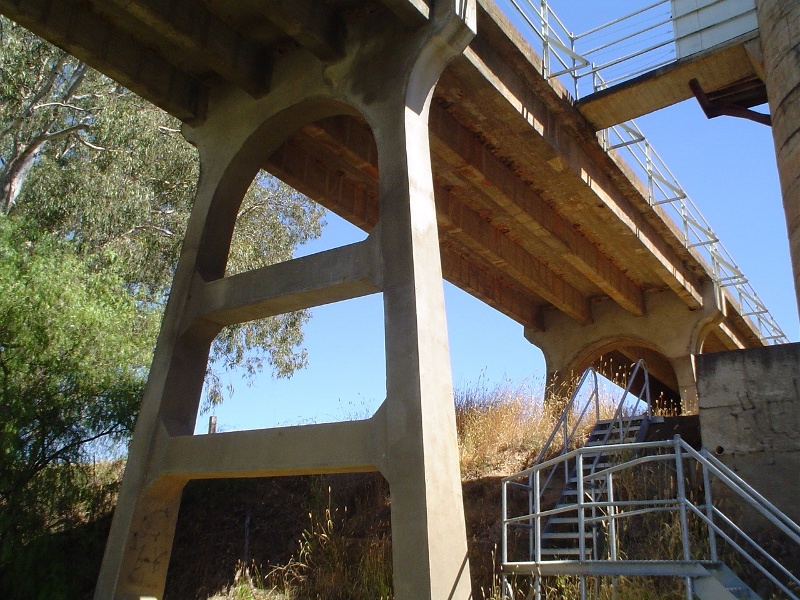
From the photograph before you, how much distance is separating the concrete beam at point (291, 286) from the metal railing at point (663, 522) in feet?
8.99

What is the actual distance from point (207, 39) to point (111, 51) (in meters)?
1.31

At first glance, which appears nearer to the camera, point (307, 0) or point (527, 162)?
point (307, 0)

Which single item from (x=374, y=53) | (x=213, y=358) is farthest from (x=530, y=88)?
(x=213, y=358)

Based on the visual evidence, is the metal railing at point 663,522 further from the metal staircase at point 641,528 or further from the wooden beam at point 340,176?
the wooden beam at point 340,176

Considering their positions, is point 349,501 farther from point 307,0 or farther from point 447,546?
point 307,0

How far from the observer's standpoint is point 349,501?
12.0 metres

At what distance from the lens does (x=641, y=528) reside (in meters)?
8.48

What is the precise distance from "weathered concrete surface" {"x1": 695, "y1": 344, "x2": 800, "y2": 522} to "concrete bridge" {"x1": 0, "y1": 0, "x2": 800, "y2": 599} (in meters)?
2.23

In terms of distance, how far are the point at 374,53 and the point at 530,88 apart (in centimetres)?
302

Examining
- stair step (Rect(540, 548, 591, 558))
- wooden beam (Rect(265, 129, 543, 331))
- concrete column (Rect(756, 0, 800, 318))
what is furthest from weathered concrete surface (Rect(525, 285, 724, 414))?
concrete column (Rect(756, 0, 800, 318))

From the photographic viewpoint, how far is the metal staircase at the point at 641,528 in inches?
224

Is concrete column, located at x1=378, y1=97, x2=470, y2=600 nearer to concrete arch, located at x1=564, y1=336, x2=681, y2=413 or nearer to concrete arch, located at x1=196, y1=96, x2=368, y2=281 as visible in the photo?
concrete arch, located at x1=196, y1=96, x2=368, y2=281

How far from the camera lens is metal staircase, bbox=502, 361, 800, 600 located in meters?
5.70

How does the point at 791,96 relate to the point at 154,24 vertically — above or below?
below
